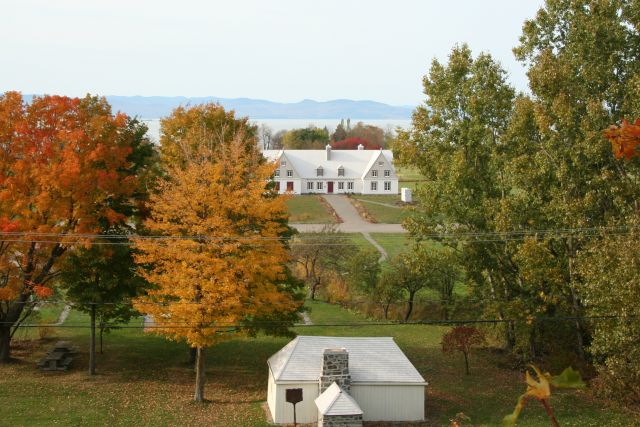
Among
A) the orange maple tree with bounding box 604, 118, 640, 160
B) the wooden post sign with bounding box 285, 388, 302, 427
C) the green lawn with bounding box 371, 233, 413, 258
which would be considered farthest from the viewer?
the green lawn with bounding box 371, 233, 413, 258

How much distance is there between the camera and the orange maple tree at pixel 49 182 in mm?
25703

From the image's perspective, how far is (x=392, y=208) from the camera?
72688mm

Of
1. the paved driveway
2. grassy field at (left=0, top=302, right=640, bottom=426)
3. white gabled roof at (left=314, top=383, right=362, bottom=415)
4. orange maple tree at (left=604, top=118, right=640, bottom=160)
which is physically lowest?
grassy field at (left=0, top=302, right=640, bottom=426)

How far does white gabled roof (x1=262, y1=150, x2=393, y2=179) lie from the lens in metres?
84.6

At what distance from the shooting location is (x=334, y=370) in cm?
2405

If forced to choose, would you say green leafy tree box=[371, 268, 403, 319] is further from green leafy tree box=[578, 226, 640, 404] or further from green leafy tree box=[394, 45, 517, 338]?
green leafy tree box=[578, 226, 640, 404]

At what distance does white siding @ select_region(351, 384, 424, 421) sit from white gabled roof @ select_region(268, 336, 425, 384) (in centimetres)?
24

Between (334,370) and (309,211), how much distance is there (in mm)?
45673

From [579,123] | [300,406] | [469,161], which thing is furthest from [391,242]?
[300,406]

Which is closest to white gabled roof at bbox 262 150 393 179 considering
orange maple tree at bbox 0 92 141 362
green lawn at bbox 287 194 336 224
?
green lawn at bbox 287 194 336 224

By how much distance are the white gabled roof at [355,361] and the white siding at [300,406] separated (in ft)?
0.86

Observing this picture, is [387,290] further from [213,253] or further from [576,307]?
[213,253]

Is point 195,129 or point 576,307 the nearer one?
point 576,307

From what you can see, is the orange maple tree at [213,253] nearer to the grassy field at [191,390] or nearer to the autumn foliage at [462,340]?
the grassy field at [191,390]
